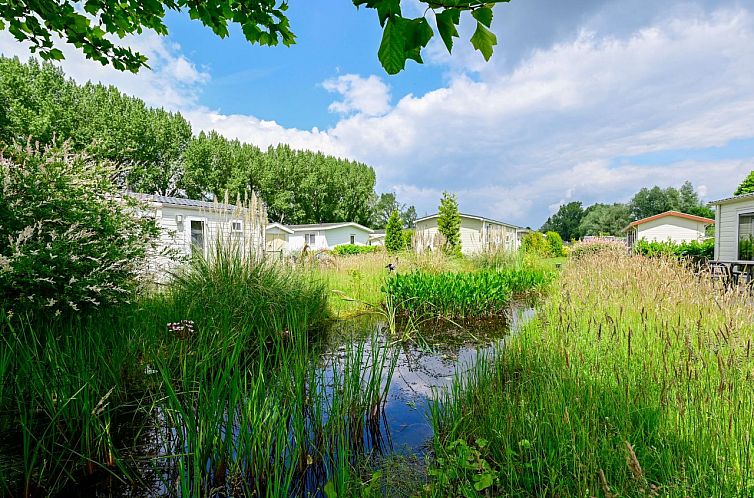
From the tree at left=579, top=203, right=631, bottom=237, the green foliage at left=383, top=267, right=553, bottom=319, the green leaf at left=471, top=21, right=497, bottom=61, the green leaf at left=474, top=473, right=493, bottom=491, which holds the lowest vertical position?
the green leaf at left=474, top=473, right=493, bottom=491

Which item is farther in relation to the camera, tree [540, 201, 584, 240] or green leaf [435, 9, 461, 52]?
tree [540, 201, 584, 240]

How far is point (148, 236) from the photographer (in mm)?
4398

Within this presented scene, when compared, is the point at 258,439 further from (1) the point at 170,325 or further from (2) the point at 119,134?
(2) the point at 119,134

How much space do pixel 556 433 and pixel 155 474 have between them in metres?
2.14

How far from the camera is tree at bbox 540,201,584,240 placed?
82.3 metres

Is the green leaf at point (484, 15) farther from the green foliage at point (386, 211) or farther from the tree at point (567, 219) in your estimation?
the tree at point (567, 219)

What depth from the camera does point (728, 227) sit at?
12.9 meters

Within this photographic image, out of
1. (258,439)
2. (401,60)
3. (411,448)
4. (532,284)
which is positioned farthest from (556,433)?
(532,284)

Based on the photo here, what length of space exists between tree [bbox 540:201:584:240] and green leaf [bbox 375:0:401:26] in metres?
88.6

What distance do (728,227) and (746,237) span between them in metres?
0.80

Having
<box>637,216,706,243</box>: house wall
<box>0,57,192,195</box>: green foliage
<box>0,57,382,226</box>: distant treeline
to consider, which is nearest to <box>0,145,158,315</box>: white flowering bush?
A: <box>0,57,382,226</box>: distant treeline

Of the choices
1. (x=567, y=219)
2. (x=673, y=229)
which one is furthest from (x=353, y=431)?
(x=567, y=219)

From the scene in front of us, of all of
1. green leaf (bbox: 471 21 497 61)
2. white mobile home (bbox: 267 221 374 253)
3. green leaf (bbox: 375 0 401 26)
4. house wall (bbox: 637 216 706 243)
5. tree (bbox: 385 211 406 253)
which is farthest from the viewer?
white mobile home (bbox: 267 221 374 253)

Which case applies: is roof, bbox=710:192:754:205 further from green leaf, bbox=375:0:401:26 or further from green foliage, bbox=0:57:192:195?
green foliage, bbox=0:57:192:195
